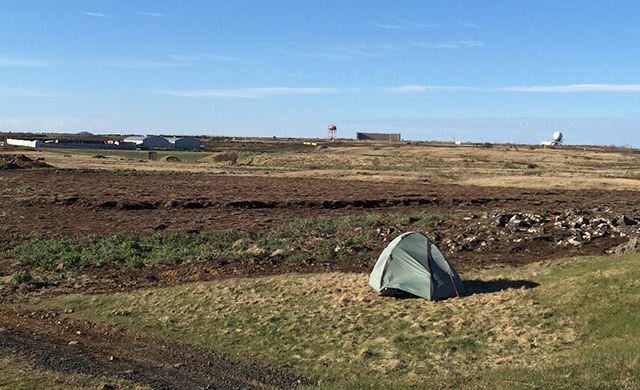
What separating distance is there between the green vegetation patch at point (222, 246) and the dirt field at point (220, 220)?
957 millimetres

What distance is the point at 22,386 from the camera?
12664 millimetres

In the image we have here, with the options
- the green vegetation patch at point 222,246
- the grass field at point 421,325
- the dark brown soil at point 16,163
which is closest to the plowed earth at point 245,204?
the green vegetation patch at point 222,246

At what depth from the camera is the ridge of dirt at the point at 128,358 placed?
14.0 meters

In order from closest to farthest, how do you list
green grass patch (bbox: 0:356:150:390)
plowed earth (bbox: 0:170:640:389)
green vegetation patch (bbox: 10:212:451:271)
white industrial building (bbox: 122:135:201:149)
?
green grass patch (bbox: 0:356:150:390), plowed earth (bbox: 0:170:640:389), green vegetation patch (bbox: 10:212:451:271), white industrial building (bbox: 122:135:201:149)

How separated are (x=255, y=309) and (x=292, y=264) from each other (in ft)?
22.1

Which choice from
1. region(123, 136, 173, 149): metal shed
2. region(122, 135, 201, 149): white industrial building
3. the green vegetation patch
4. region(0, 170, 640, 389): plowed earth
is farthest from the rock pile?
region(123, 136, 173, 149): metal shed

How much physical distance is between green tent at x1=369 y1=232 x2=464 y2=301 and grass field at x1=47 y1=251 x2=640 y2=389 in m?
0.48

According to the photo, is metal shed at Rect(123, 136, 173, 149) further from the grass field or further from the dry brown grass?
the grass field

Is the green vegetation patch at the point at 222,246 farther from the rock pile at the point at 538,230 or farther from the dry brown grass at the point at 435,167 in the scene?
the dry brown grass at the point at 435,167

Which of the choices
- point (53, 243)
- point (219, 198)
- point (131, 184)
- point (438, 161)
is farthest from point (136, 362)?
point (438, 161)

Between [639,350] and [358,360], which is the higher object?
[639,350]

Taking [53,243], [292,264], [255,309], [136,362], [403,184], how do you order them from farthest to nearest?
[403,184]
[53,243]
[292,264]
[255,309]
[136,362]

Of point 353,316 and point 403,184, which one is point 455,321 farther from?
point 403,184

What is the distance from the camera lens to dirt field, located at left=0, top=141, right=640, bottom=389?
50.4 feet
